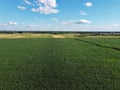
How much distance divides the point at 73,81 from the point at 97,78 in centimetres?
161

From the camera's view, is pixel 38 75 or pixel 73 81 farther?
pixel 38 75

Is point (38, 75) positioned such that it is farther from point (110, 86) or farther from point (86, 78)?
point (110, 86)

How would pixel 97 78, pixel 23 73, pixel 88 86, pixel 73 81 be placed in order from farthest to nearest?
1. pixel 23 73
2. pixel 97 78
3. pixel 73 81
4. pixel 88 86

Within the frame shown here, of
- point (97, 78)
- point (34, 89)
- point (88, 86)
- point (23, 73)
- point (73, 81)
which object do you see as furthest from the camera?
point (23, 73)

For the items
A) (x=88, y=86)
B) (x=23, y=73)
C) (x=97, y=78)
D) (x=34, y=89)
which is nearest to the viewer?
(x=34, y=89)

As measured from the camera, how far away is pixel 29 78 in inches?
463

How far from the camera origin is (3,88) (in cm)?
980

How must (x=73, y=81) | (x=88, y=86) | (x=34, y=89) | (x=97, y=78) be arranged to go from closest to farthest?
1. (x=34, y=89)
2. (x=88, y=86)
3. (x=73, y=81)
4. (x=97, y=78)

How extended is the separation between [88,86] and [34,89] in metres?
2.63

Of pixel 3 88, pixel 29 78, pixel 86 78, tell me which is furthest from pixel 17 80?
pixel 86 78

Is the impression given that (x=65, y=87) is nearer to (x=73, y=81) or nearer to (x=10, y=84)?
(x=73, y=81)

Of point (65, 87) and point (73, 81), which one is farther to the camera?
point (73, 81)

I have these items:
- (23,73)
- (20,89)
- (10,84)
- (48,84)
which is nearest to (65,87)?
(48,84)

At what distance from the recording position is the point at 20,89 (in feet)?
31.6
